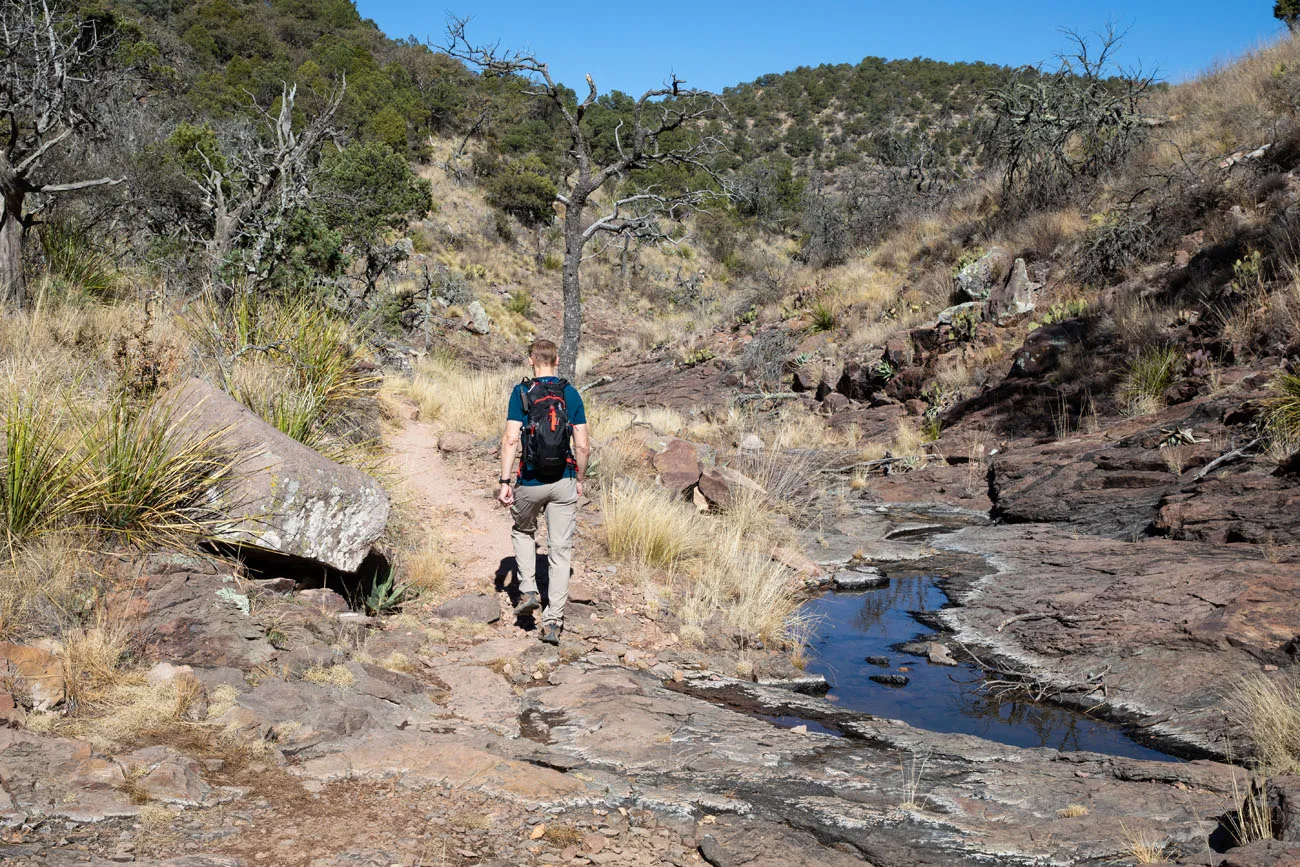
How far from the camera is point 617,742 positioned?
14.3 ft

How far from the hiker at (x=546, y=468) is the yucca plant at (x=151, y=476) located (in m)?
1.73

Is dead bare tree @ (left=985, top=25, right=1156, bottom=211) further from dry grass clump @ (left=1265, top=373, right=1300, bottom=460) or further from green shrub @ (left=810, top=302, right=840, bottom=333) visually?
dry grass clump @ (left=1265, top=373, right=1300, bottom=460)

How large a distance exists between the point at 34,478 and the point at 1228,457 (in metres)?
9.42

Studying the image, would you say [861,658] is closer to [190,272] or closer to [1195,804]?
[1195,804]

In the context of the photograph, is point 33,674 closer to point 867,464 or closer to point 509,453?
point 509,453

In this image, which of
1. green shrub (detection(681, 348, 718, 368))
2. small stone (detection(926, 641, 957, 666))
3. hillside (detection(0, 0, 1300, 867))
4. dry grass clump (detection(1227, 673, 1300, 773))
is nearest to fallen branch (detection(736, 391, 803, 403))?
hillside (detection(0, 0, 1300, 867))

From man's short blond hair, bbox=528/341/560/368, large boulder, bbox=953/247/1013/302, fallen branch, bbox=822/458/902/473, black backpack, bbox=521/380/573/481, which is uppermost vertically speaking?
large boulder, bbox=953/247/1013/302

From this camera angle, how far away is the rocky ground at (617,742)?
3.14 m

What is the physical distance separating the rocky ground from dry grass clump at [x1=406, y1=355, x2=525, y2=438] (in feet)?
11.4

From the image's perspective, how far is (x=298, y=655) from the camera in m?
4.59

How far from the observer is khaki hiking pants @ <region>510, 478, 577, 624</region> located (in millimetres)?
5859

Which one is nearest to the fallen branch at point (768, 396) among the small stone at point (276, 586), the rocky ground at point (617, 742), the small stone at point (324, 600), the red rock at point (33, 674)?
the rocky ground at point (617, 742)

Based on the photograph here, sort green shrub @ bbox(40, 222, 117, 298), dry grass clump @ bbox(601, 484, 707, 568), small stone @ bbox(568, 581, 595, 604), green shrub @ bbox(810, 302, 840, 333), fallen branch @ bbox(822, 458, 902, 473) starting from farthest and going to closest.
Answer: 1. green shrub @ bbox(810, 302, 840, 333)
2. fallen branch @ bbox(822, 458, 902, 473)
3. green shrub @ bbox(40, 222, 117, 298)
4. dry grass clump @ bbox(601, 484, 707, 568)
5. small stone @ bbox(568, 581, 595, 604)

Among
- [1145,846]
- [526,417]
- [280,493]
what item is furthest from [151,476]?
[1145,846]
